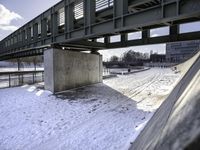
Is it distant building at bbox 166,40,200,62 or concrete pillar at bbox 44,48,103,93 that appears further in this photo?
distant building at bbox 166,40,200,62

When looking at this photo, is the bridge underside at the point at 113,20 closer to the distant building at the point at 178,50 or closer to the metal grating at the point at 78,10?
the metal grating at the point at 78,10

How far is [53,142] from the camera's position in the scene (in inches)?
261

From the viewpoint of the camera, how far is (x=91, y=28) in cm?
1230

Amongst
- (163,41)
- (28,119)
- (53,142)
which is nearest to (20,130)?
(28,119)

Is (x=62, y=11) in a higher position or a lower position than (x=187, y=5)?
higher

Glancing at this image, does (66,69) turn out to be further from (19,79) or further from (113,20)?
(19,79)

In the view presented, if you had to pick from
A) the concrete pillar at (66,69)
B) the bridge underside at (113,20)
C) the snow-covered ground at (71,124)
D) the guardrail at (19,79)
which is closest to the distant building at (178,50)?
the guardrail at (19,79)

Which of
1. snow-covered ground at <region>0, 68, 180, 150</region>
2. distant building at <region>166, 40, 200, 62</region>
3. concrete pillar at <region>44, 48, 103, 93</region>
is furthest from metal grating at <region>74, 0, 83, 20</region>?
distant building at <region>166, 40, 200, 62</region>

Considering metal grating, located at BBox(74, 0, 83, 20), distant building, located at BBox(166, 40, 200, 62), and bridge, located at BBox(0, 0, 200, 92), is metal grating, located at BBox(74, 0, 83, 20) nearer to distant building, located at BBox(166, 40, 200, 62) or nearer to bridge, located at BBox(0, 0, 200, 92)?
bridge, located at BBox(0, 0, 200, 92)

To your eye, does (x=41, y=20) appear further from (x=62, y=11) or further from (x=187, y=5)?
(x=187, y=5)

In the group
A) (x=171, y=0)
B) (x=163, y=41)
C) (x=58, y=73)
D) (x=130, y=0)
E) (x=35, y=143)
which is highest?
(x=130, y=0)

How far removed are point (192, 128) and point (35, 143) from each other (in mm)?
6394

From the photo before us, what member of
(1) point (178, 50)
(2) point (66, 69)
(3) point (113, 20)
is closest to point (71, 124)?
(3) point (113, 20)

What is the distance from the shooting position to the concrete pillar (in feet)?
53.4
